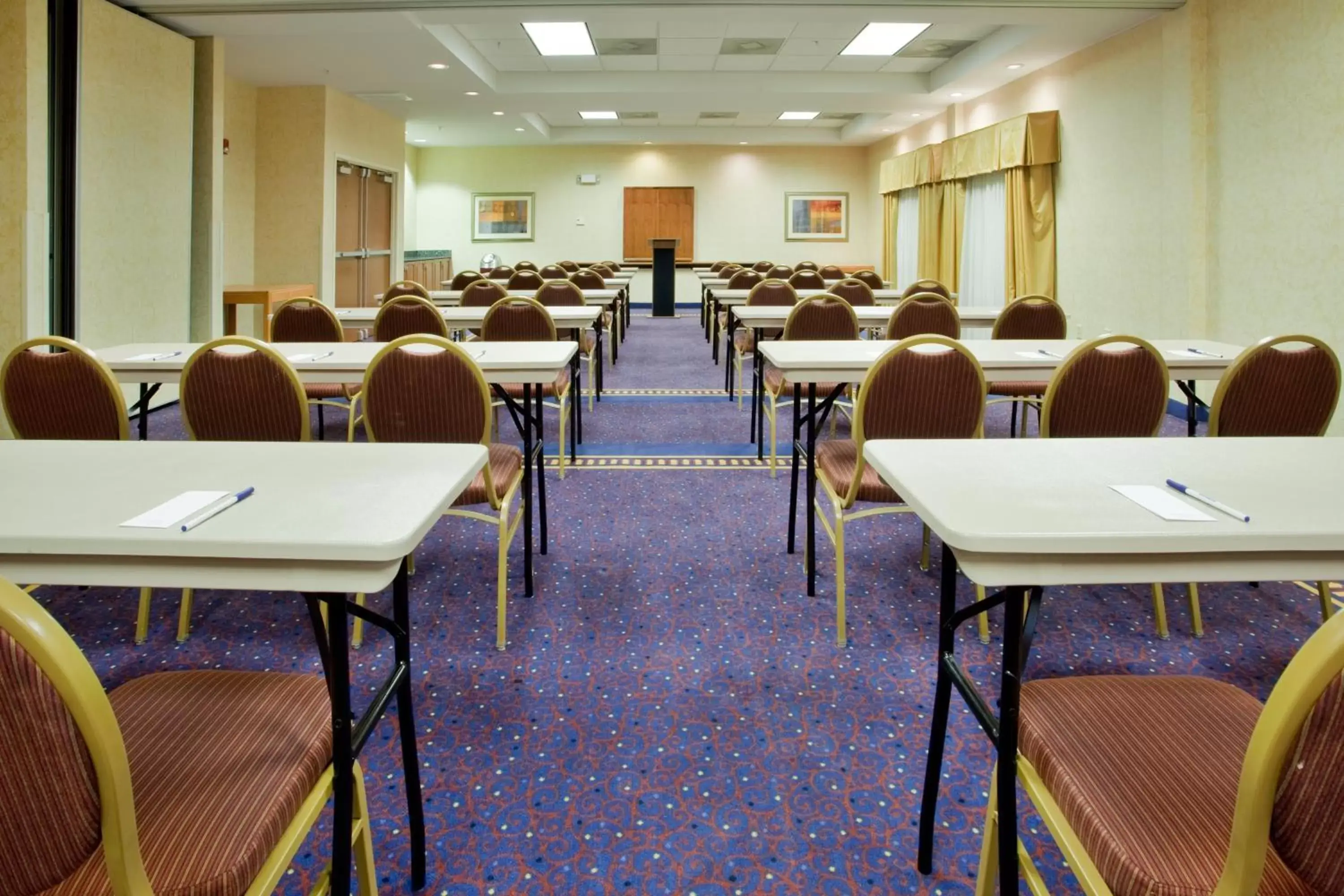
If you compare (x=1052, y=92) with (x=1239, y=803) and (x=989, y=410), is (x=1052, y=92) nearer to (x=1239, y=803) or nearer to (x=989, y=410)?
(x=989, y=410)

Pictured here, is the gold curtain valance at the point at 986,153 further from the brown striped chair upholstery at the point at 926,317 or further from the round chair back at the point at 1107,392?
the round chair back at the point at 1107,392

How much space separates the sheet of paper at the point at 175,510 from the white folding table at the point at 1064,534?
39.1 inches

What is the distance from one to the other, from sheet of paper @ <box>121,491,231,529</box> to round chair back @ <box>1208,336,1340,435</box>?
96.0 inches

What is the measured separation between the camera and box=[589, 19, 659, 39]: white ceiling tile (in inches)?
291

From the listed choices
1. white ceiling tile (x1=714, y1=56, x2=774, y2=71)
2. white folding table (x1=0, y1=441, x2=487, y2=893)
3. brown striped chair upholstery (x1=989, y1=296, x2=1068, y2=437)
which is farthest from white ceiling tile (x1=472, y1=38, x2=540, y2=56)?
white folding table (x1=0, y1=441, x2=487, y2=893)

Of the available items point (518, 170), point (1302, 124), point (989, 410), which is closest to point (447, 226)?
point (518, 170)

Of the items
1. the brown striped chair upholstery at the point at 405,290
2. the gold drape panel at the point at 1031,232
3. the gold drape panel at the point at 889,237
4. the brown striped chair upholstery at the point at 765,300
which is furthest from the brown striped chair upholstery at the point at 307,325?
the gold drape panel at the point at 889,237

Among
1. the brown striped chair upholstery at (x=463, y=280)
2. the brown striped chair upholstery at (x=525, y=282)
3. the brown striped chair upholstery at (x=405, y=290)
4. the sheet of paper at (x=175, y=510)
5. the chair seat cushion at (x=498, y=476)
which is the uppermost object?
the brown striped chair upholstery at (x=463, y=280)

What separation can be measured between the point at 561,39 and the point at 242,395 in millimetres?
6511

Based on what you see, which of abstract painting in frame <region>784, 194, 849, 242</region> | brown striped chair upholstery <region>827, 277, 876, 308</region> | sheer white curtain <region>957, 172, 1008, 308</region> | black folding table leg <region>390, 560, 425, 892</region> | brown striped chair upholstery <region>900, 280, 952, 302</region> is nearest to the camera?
black folding table leg <region>390, 560, 425, 892</region>

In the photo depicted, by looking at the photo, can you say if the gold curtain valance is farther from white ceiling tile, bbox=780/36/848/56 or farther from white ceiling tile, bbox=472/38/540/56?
white ceiling tile, bbox=472/38/540/56

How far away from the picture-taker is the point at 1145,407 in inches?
101

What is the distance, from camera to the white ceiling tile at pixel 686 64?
8.79 metres

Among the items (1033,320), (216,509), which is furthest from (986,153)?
(216,509)
